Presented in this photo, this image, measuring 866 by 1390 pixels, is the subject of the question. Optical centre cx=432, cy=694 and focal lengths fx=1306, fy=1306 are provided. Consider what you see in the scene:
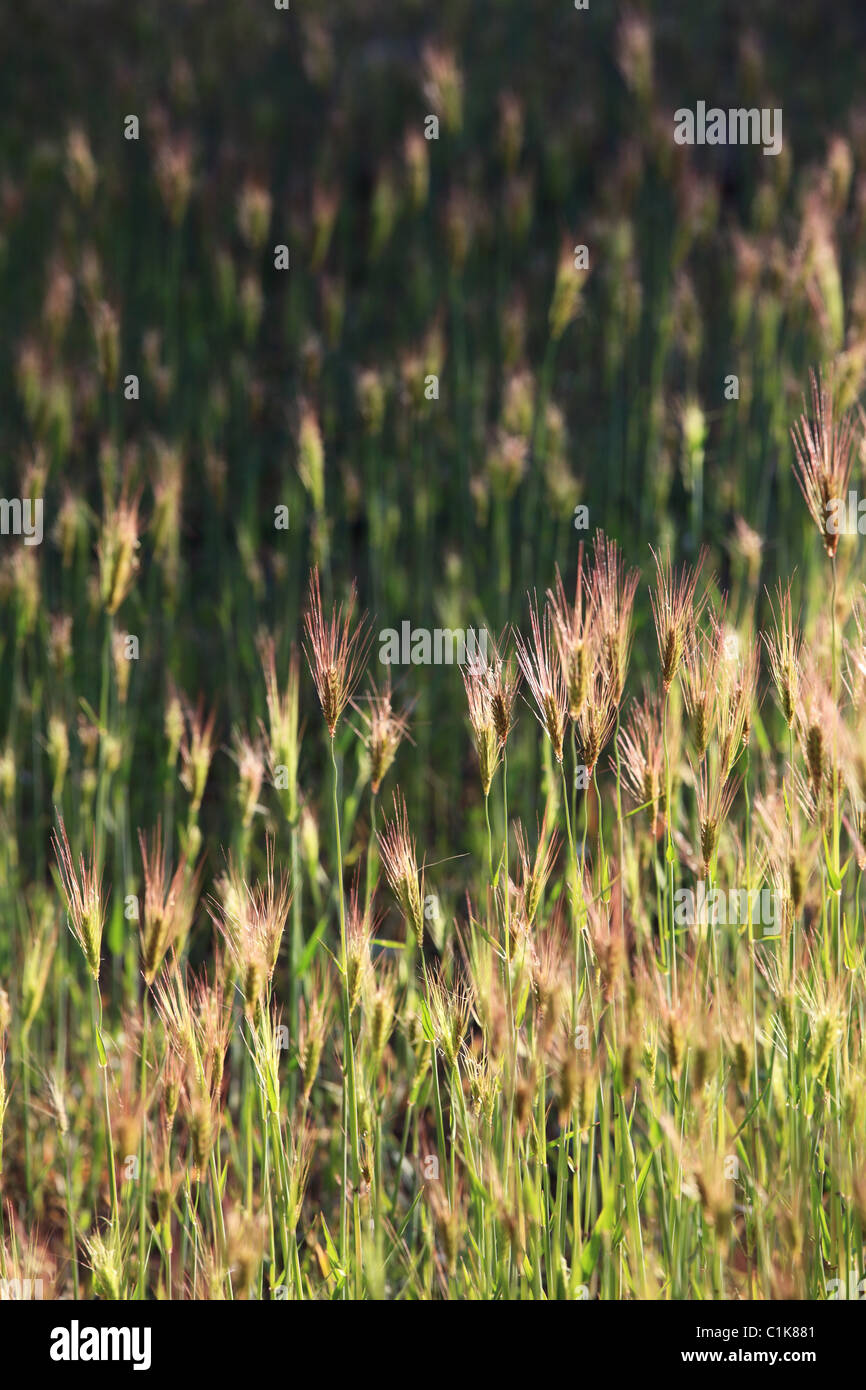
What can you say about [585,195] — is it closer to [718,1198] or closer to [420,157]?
[420,157]

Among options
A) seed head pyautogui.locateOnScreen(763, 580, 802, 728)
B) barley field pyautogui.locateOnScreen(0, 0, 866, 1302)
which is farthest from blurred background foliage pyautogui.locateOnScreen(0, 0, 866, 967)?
seed head pyautogui.locateOnScreen(763, 580, 802, 728)

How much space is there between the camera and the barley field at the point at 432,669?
132 centimetres

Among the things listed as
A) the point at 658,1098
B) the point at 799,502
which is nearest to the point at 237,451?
the point at 799,502

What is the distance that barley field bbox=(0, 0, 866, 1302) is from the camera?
1.32m

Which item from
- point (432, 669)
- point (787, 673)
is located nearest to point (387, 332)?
point (432, 669)

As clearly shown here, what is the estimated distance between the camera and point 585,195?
4957 millimetres

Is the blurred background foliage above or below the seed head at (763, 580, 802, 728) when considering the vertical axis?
above

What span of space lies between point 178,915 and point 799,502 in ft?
7.03

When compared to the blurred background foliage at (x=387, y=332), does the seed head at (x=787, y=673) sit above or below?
below

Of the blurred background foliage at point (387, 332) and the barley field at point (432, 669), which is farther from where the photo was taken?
the blurred background foliage at point (387, 332)

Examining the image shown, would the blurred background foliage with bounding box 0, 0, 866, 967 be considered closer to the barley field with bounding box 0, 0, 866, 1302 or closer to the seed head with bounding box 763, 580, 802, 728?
the barley field with bounding box 0, 0, 866, 1302

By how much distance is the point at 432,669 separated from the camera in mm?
2969

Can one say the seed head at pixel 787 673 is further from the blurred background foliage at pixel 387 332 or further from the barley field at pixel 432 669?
the blurred background foliage at pixel 387 332

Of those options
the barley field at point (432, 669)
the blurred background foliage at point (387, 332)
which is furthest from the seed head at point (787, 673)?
the blurred background foliage at point (387, 332)
